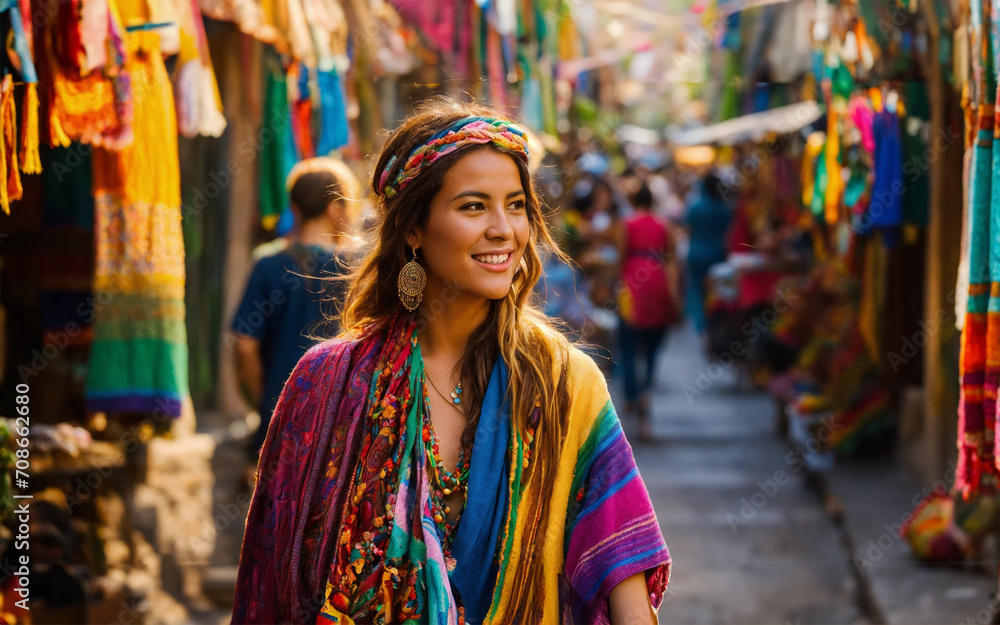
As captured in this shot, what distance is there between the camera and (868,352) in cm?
838

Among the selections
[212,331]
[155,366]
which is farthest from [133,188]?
[212,331]

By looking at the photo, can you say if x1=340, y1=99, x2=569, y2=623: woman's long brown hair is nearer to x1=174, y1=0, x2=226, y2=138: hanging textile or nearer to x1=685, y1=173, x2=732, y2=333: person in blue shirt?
x1=174, y1=0, x2=226, y2=138: hanging textile

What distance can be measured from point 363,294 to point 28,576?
2.14 m

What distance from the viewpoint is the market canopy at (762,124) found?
8.85m

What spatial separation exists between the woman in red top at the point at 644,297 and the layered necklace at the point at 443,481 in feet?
23.6

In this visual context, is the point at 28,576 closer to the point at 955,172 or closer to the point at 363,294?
the point at 363,294

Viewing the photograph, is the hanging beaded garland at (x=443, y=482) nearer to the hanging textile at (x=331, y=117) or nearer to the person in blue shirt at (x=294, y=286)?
the person in blue shirt at (x=294, y=286)

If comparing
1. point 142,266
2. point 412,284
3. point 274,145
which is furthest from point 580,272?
point 412,284

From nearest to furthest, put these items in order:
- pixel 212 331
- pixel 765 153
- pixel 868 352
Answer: pixel 212 331
pixel 868 352
pixel 765 153

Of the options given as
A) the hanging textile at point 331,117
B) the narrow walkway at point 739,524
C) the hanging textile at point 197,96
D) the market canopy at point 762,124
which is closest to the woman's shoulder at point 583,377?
the hanging textile at point 197,96

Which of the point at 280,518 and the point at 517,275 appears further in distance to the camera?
the point at 517,275

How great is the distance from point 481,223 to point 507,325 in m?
0.25

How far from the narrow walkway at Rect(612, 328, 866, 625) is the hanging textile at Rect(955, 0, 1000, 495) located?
239 centimetres

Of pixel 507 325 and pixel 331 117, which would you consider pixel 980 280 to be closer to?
pixel 507 325
